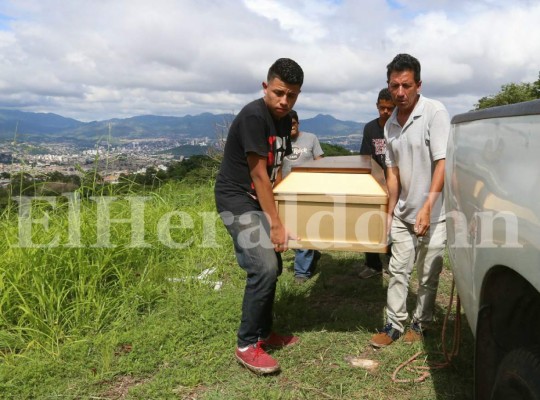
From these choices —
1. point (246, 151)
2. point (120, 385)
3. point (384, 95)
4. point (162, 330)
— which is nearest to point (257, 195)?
point (246, 151)

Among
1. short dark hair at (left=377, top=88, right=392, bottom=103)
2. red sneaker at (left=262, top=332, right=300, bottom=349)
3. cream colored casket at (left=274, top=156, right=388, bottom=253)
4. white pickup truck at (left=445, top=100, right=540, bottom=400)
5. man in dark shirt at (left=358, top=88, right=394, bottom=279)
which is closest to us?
white pickup truck at (left=445, top=100, right=540, bottom=400)

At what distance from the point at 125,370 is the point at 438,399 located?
5.99 ft

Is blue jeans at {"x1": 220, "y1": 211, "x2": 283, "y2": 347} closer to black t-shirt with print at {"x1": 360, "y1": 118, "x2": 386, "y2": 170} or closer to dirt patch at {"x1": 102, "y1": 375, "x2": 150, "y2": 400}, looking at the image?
dirt patch at {"x1": 102, "y1": 375, "x2": 150, "y2": 400}

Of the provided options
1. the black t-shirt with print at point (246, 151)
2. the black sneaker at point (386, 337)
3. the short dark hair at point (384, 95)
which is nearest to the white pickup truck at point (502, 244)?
the black t-shirt with print at point (246, 151)

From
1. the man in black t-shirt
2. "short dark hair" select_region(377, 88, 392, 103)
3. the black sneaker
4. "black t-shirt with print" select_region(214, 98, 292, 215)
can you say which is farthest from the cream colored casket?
"short dark hair" select_region(377, 88, 392, 103)

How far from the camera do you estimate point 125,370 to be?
9.50 ft

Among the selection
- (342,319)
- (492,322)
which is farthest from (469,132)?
(342,319)

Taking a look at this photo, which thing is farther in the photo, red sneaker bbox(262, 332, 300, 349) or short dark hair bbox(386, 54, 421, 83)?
red sneaker bbox(262, 332, 300, 349)

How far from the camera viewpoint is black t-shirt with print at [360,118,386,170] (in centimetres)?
454

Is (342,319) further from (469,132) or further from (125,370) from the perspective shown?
(469,132)

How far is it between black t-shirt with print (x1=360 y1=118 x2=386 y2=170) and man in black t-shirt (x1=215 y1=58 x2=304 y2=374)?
1.80 metres

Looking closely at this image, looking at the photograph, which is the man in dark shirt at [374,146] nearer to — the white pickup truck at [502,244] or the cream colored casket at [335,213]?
the cream colored casket at [335,213]

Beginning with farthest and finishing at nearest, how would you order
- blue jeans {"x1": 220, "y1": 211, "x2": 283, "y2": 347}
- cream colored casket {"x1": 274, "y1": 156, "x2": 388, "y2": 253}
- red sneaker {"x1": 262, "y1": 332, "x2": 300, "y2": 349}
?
1. red sneaker {"x1": 262, "y1": 332, "x2": 300, "y2": 349}
2. blue jeans {"x1": 220, "y1": 211, "x2": 283, "y2": 347}
3. cream colored casket {"x1": 274, "y1": 156, "x2": 388, "y2": 253}

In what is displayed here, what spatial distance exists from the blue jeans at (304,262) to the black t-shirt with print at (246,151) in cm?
170
